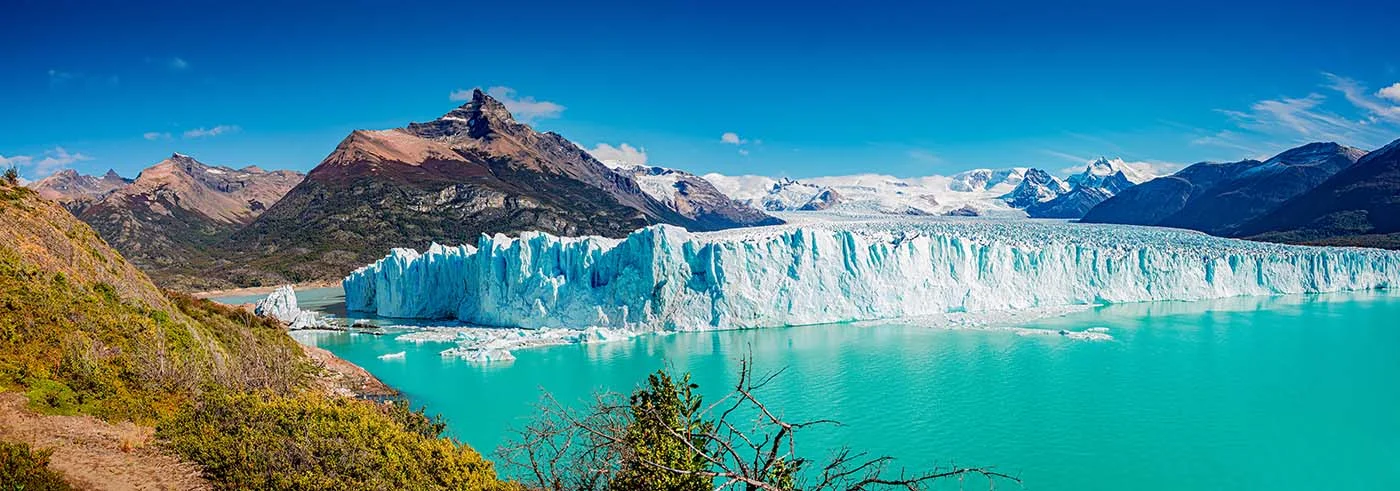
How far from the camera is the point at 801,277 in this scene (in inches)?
928

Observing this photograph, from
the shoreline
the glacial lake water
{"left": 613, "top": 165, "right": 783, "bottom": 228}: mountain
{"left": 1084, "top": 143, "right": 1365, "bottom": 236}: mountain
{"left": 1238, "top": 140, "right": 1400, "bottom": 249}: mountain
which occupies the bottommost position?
the glacial lake water

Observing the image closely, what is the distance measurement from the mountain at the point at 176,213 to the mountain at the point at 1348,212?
62.9m

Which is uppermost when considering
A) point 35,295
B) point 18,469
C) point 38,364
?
point 35,295

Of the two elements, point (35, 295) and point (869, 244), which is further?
point (869, 244)

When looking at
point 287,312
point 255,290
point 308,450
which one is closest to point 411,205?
point 255,290

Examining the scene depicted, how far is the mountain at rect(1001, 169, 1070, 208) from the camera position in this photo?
325ft

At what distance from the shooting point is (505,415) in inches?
541

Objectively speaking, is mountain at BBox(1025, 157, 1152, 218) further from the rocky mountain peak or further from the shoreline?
the shoreline

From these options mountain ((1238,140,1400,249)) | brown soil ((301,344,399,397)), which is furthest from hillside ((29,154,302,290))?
mountain ((1238,140,1400,249))

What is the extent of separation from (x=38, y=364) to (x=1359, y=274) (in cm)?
3782

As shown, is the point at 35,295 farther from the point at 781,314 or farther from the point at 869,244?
the point at 869,244

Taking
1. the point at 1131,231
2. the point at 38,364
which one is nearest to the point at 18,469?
the point at 38,364

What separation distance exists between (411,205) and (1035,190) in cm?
7527

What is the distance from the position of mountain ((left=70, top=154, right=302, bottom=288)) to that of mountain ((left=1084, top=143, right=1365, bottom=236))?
245ft
